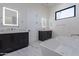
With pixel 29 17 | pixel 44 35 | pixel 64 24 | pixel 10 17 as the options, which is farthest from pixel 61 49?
pixel 44 35

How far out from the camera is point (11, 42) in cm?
233

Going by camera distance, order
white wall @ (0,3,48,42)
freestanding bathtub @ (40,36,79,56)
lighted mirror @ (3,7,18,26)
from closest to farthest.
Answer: freestanding bathtub @ (40,36,79,56) < lighted mirror @ (3,7,18,26) < white wall @ (0,3,48,42)

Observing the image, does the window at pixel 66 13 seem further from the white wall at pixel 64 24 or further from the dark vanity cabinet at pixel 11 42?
the dark vanity cabinet at pixel 11 42

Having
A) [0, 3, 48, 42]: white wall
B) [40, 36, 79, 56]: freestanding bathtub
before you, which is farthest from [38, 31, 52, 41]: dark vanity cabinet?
[40, 36, 79, 56]: freestanding bathtub

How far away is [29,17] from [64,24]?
1869 mm

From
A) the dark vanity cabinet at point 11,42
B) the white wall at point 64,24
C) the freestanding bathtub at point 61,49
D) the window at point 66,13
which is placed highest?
the window at point 66,13

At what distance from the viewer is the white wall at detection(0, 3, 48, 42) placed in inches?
108

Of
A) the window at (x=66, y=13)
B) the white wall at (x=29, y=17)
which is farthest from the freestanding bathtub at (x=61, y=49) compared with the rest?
the window at (x=66, y=13)

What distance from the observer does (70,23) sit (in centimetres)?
307

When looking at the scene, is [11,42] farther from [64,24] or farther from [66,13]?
[66,13]

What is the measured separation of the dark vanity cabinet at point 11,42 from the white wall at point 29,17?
306 millimetres

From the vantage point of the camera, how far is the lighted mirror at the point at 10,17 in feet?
8.07

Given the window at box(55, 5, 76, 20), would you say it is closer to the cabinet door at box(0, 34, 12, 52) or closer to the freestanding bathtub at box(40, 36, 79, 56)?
the freestanding bathtub at box(40, 36, 79, 56)

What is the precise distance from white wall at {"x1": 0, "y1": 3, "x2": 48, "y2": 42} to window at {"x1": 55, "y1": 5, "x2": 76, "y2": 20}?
910mm
